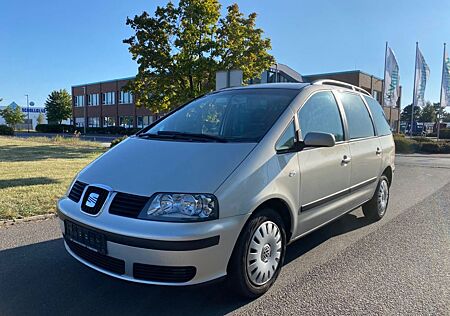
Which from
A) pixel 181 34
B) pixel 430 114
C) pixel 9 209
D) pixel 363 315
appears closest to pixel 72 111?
pixel 181 34

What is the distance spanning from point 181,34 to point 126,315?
698 inches

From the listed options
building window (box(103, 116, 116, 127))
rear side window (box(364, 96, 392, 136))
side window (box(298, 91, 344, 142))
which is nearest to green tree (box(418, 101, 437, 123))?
building window (box(103, 116, 116, 127))

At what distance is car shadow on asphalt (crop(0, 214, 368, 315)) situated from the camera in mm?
2916

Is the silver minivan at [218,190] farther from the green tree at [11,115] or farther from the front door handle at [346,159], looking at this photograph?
the green tree at [11,115]

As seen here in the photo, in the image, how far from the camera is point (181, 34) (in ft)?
62.0

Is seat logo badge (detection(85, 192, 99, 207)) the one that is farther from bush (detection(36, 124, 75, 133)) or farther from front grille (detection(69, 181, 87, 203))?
bush (detection(36, 124, 75, 133))

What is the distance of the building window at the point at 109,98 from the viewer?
54.1 meters

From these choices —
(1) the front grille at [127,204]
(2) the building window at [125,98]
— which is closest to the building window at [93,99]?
(2) the building window at [125,98]

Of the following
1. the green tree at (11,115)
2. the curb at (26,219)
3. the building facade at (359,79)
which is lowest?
the curb at (26,219)

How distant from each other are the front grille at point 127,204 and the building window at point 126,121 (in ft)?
164

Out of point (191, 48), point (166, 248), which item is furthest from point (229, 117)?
point (191, 48)

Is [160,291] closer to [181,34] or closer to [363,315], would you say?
[363,315]

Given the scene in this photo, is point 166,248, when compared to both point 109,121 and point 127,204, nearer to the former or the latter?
point 127,204

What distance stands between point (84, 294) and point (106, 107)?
5564cm
